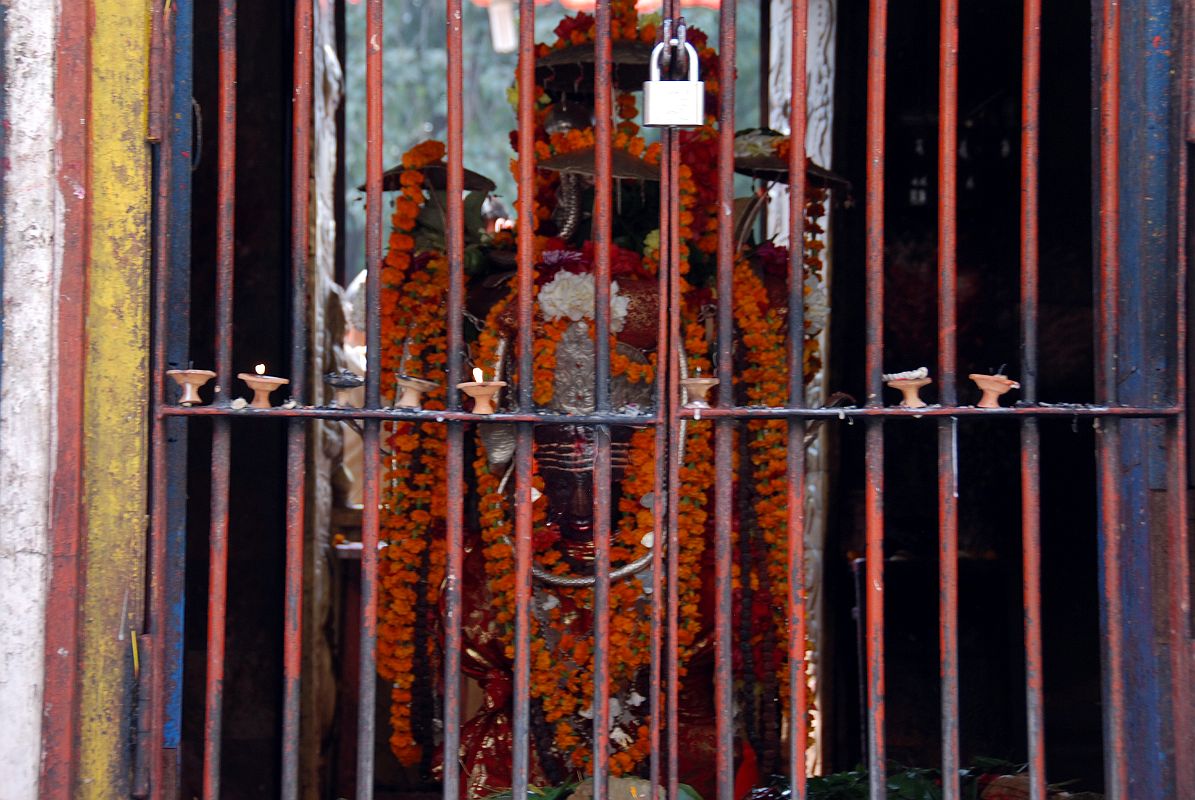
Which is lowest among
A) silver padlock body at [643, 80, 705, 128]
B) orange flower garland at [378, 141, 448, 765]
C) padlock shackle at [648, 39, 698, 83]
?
orange flower garland at [378, 141, 448, 765]

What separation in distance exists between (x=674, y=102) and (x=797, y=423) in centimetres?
66

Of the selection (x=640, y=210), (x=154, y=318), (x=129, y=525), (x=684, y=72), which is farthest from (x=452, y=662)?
(x=640, y=210)

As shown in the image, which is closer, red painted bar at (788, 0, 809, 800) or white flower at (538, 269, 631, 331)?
red painted bar at (788, 0, 809, 800)

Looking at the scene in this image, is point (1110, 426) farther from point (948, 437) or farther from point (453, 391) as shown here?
point (453, 391)

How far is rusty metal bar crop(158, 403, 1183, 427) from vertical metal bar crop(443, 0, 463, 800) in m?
0.10

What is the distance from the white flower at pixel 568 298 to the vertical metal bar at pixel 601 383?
1622 millimetres

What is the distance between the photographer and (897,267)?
4.83m

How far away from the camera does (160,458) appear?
2416mm

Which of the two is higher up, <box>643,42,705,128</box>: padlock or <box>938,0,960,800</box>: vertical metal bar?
<box>643,42,705,128</box>: padlock

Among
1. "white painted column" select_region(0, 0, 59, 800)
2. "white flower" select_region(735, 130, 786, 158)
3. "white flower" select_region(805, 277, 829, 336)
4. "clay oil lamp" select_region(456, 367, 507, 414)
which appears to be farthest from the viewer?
"white flower" select_region(805, 277, 829, 336)

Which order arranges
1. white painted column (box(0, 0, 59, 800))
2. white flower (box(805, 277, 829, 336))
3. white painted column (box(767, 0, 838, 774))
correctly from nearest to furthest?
white painted column (box(0, 0, 59, 800))
white flower (box(805, 277, 829, 336))
white painted column (box(767, 0, 838, 774))

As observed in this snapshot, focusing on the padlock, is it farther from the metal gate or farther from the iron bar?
the iron bar

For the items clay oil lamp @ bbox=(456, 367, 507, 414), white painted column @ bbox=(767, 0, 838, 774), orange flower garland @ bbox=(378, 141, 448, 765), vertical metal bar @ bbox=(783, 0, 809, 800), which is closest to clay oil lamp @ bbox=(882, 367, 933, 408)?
vertical metal bar @ bbox=(783, 0, 809, 800)

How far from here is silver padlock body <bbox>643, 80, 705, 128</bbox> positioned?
7.77 feet
